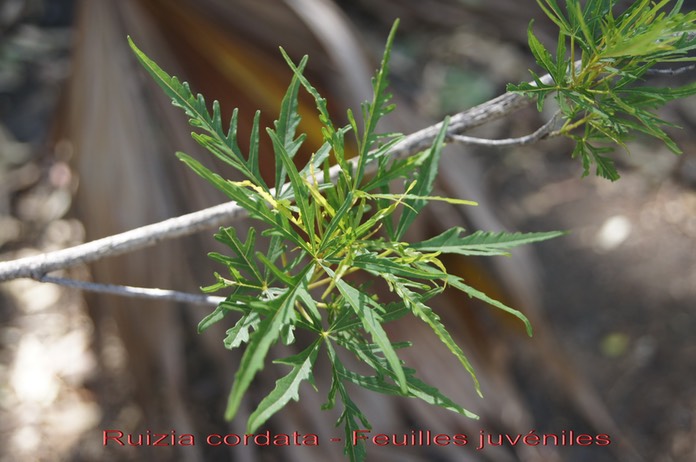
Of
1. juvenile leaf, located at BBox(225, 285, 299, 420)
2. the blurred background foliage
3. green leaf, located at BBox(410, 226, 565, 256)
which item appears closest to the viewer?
juvenile leaf, located at BBox(225, 285, 299, 420)

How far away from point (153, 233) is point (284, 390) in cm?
19

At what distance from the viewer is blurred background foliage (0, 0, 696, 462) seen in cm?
99

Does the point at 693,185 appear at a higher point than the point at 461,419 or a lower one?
higher

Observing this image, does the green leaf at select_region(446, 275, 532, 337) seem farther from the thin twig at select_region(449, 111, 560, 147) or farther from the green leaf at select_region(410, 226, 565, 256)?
the thin twig at select_region(449, 111, 560, 147)

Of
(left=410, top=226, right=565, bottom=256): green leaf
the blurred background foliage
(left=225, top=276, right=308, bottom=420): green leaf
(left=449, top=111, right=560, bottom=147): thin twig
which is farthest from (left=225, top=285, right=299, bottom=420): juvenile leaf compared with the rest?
the blurred background foliage

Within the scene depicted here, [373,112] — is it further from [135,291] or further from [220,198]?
[220,198]

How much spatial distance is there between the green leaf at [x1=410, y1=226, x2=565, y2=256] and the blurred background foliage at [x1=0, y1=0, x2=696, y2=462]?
0.57 m

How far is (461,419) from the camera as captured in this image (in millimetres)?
1129

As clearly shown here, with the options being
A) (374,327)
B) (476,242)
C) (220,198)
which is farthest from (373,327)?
(220,198)

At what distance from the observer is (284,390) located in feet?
1.04

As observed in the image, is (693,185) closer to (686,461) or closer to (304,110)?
(686,461)

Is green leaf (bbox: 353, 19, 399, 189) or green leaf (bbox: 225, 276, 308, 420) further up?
green leaf (bbox: 353, 19, 399, 189)

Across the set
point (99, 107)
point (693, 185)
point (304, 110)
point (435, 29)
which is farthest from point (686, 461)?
point (435, 29)

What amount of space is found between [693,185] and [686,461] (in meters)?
0.75
